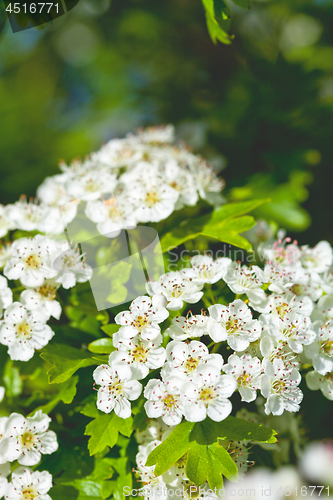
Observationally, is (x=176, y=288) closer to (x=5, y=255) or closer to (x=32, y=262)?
(x=32, y=262)

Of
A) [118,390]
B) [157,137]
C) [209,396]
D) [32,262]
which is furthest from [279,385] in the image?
[157,137]

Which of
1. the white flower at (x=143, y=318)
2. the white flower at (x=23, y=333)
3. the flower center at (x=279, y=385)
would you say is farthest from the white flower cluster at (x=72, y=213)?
the flower center at (x=279, y=385)

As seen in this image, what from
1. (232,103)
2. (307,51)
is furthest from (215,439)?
(307,51)

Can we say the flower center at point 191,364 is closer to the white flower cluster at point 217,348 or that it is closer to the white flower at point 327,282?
the white flower cluster at point 217,348

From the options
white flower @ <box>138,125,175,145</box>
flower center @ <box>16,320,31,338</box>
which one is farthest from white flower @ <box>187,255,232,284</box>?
white flower @ <box>138,125,175,145</box>

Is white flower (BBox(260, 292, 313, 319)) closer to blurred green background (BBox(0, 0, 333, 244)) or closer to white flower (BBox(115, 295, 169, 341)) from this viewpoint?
white flower (BBox(115, 295, 169, 341))

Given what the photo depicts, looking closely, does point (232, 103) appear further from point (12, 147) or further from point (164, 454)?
point (164, 454)

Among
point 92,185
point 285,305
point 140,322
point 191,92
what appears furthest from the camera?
point 191,92
